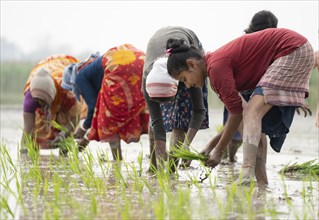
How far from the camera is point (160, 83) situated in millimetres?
6324

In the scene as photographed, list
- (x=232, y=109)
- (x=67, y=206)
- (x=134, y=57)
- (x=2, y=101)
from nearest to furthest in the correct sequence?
(x=67, y=206), (x=232, y=109), (x=134, y=57), (x=2, y=101)

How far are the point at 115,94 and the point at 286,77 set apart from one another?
9.36 feet

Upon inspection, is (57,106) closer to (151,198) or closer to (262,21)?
(262,21)

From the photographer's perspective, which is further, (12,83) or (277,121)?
(12,83)

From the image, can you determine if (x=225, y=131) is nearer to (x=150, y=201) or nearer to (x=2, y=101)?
(x=150, y=201)

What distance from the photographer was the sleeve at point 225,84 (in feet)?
18.3

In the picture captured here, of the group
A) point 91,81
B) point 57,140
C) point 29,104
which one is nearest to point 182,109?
point 91,81

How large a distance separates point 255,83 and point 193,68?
46cm

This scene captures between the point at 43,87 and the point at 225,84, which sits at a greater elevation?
the point at 225,84

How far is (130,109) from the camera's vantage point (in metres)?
8.43

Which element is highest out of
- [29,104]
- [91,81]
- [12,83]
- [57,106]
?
[91,81]

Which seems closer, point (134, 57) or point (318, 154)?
point (134, 57)

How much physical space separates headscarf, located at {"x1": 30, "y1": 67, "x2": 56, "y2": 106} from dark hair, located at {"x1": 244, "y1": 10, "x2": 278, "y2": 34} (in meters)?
2.84

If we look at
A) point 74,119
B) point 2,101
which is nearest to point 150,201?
point 74,119
